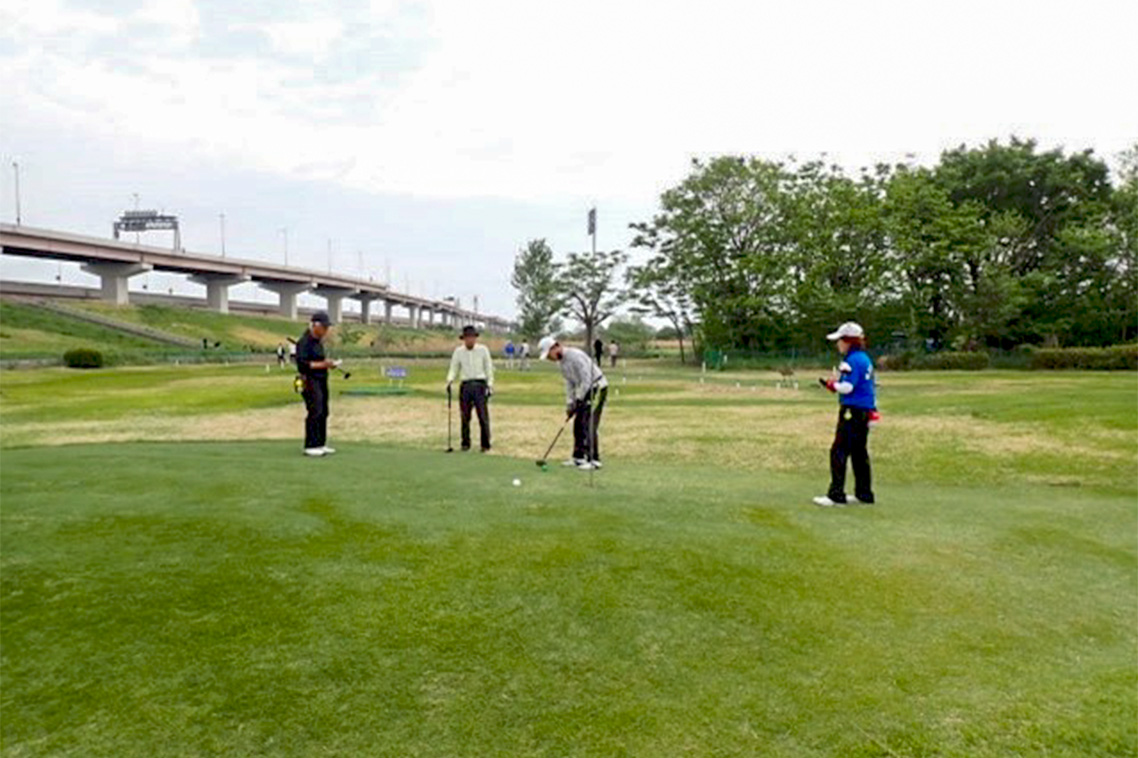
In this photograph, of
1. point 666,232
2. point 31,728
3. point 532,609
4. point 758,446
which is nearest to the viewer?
point 31,728

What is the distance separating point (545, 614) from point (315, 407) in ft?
25.2

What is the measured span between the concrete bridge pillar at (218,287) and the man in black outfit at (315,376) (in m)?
90.3

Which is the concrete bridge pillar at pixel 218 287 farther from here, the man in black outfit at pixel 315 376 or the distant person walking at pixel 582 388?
the distant person walking at pixel 582 388

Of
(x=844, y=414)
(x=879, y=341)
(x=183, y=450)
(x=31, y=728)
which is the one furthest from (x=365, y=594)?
(x=879, y=341)

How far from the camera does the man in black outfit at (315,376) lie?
11.4 metres

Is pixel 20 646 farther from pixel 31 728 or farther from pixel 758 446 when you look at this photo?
pixel 758 446

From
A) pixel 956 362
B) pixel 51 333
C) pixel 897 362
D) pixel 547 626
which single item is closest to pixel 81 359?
pixel 51 333

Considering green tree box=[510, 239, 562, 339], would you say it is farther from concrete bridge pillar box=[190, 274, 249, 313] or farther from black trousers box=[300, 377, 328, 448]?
black trousers box=[300, 377, 328, 448]

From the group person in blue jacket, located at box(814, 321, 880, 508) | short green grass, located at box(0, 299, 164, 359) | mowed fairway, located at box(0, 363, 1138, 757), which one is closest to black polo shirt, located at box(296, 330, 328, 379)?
mowed fairway, located at box(0, 363, 1138, 757)

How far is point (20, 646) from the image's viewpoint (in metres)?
4.70

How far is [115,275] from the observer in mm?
80250

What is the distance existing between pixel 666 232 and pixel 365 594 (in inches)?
2622

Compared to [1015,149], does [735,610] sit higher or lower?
lower

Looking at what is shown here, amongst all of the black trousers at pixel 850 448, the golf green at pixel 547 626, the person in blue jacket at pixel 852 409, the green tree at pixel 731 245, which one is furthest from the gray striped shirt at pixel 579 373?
the green tree at pixel 731 245
